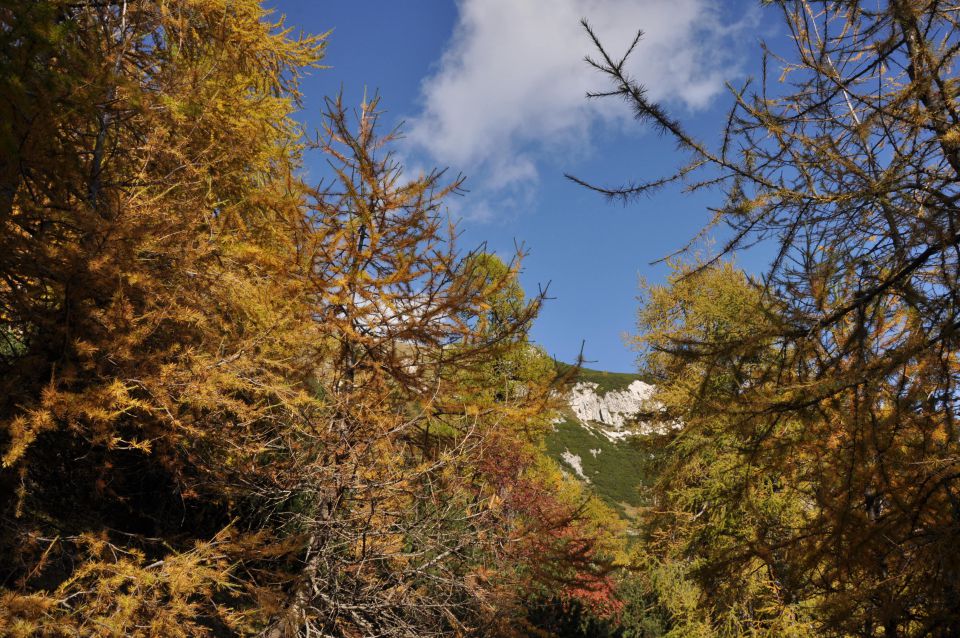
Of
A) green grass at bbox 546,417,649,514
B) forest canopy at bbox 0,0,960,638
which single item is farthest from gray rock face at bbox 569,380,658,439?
forest canopy at bbox 0,0,960,638

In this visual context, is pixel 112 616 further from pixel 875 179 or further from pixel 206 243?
pixel 875 179

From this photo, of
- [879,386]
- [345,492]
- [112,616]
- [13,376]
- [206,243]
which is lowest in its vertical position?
[112,616]

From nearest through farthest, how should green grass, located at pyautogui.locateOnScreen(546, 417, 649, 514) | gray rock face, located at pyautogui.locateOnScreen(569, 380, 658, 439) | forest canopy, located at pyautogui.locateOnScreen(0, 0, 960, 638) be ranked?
forest canopy, located at pyautogui.locateOnScreen(0, 0, 960, 638) → green grass, located at pyautogui.locateOnScreen(546, 417, 649, 514) → gray rock face, located at pyautogui.locateOnScreen(569, 380, 658, 439)

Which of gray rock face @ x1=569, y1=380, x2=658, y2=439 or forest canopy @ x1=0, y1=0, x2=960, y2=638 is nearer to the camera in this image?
forest canopy @ x1=0, y1=0, x2=960, y2=638

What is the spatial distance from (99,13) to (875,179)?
724 centimetres

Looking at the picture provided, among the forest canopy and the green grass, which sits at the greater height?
the green grass

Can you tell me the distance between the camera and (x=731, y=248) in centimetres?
392

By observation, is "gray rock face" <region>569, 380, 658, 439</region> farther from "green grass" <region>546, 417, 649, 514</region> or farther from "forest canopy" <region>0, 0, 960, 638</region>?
"forest canopy" <region>0, 0, 960, 638</region>

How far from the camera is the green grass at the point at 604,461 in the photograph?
51.3 meters

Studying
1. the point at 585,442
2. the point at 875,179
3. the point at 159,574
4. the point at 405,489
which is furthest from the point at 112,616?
the point at 585,442

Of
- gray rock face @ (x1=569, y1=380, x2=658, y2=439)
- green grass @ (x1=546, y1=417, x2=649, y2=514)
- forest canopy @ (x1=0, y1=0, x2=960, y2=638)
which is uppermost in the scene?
gray rock face @ (x1=569, y1=380, x2=658, y2=439)

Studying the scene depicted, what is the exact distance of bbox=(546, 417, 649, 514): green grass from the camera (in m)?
51.3

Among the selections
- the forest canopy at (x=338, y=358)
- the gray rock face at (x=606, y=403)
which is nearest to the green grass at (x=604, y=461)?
the gray rock face at (x=606, y=403)

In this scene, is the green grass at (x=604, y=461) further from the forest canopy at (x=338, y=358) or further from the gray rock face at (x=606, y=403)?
the forest canopy at (x=338, y=358)
